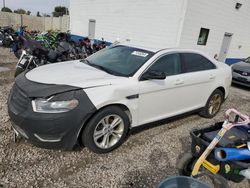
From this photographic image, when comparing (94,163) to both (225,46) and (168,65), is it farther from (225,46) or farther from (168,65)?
(225,46)

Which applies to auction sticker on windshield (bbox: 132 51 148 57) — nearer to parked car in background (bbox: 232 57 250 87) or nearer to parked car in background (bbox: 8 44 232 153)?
parked car in background (bbox: 8 44 232 153)

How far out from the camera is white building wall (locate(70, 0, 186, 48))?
392 inches

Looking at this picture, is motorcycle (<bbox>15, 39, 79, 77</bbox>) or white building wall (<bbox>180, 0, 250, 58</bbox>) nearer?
motorcycle (<bbox>15, 39, 79, 77</bbox>)

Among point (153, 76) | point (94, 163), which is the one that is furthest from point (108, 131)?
point (153, 76)

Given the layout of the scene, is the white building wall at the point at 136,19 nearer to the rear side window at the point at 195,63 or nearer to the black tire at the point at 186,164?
the rear side window at the point at 195,63

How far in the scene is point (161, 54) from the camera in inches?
143

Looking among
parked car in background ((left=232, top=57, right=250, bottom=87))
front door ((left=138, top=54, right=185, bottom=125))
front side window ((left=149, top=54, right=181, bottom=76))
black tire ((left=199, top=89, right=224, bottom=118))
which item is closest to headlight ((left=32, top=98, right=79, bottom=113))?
front door ((left=138, top=54, right=185, bottom=125))

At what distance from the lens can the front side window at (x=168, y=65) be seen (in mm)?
3570

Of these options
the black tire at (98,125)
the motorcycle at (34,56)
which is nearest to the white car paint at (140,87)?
the black tire at (98,125)

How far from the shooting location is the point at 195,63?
425 cm

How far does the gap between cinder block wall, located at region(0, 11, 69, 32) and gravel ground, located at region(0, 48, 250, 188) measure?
21.1 meters

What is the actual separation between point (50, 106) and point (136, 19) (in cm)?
1007

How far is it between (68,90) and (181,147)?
2.05 meters

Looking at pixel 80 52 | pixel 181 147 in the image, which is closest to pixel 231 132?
pixel 181 147
